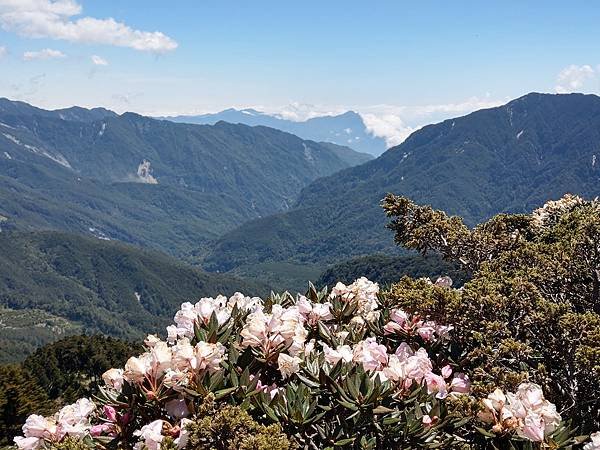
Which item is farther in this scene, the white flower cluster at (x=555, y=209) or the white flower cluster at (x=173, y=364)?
the white flower cluster at (x=555, y=209)

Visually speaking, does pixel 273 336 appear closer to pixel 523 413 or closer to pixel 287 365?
pixel 287 365

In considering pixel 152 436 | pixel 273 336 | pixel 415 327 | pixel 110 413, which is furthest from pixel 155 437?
pixel 415 327

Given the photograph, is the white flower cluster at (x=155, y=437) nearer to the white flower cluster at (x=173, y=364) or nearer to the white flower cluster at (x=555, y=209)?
the white flower cluster at (x=173, y=364)

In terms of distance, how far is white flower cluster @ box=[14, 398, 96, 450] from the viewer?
3.78m

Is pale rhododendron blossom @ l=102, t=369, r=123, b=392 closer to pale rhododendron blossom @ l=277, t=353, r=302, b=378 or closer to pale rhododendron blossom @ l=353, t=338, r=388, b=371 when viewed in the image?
pale rhododendron blossom @ l=277, t=353, r=302, b=378

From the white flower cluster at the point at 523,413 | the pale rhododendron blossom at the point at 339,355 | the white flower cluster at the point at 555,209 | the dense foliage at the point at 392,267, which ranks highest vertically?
the white flower cluster at the point at 555,209

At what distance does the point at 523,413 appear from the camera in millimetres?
3436

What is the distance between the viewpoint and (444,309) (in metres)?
4.61

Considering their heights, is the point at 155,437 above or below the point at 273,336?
below

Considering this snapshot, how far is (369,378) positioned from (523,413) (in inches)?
39.7

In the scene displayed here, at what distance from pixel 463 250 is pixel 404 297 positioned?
8.28 ft

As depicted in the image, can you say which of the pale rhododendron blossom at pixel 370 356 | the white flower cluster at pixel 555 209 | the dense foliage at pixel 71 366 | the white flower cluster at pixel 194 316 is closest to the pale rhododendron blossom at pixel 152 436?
the white flower cluster at pixel 194 316

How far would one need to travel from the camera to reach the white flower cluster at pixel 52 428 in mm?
3775

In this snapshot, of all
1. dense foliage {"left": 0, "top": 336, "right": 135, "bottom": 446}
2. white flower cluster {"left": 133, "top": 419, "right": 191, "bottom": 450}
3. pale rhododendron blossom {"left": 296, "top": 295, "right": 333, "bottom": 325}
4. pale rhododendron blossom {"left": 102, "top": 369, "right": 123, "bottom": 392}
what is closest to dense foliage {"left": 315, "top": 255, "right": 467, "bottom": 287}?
dense foliage {"left": 0, "top": 336, "right": 135, "bottom": 446}
